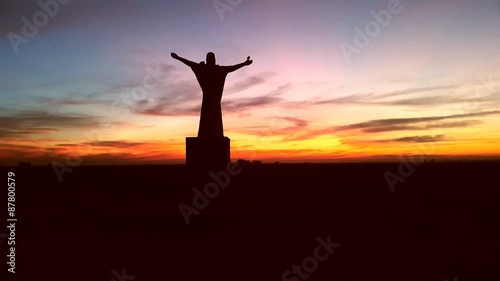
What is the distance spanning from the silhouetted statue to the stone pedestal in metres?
0.56

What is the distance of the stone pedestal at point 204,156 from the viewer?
1129 centimetres

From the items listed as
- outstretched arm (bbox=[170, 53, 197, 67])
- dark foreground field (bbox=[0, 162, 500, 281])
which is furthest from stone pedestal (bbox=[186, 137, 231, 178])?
outstretched arm (bbox=[170, 53, 197, 67])

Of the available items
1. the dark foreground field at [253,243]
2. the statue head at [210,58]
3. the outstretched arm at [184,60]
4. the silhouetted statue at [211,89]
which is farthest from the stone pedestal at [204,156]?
the statue head at [210,58]

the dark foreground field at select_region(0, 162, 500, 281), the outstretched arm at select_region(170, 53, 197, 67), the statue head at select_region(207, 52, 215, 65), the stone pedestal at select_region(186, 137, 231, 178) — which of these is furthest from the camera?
the statue head at select_region(207, 52, 215, 65)

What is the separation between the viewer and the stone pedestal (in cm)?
1129

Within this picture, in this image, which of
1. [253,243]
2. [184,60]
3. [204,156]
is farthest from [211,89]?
[253,243]

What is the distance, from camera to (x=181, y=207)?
11695 mm

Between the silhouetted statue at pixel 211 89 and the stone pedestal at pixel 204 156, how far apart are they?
0.56 meters

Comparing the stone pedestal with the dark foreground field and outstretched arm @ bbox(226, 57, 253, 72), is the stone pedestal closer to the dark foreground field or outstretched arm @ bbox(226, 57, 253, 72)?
the dark foreground field

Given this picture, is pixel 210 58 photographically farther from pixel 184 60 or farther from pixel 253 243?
pixel 253 243

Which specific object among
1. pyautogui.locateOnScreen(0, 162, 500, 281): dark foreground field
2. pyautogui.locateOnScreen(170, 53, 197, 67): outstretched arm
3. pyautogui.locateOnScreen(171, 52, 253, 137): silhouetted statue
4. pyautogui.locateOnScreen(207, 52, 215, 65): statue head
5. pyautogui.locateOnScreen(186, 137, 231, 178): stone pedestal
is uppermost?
pyautogui.locateOnScreen(207, 52, 215, 65): statue head

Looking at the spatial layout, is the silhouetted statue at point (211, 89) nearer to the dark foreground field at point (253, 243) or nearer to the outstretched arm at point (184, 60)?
the outstretched arm at point (184, 60)

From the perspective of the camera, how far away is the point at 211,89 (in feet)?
40.0

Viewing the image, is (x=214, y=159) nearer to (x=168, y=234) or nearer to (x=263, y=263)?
(x=168, y=234)
